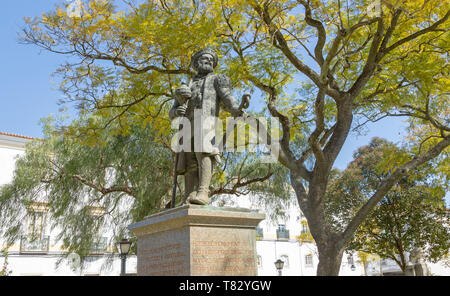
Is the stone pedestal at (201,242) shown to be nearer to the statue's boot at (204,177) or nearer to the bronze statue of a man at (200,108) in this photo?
the statue's boot at (204,177)

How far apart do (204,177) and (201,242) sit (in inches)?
37.0

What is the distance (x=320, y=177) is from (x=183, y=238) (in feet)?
19.6

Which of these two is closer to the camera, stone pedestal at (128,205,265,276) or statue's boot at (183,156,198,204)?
stone pedestal at (128,205,265,276)

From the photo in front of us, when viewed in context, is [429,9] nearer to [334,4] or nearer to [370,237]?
[334,4]

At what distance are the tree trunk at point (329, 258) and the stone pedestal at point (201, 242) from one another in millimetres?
5003

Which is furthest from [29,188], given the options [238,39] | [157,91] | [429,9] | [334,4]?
[429,9]

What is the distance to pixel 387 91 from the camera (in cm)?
1107

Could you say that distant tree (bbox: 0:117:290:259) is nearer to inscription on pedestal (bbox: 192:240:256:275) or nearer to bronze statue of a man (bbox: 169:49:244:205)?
bronze statue of a man (bbox: 169:49:244:205)

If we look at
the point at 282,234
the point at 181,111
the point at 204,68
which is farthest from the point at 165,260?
the point at 282,234

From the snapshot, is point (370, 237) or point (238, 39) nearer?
point (238, 39)

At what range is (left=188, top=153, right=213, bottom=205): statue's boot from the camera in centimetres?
516

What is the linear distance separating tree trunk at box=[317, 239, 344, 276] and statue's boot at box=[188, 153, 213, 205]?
17.3 feet

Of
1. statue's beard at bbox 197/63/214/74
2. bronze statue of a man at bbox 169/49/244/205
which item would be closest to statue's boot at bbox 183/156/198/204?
bronze statue of a man at bbox 169/49/244/205

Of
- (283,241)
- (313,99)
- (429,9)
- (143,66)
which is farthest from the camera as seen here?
(283,241)
